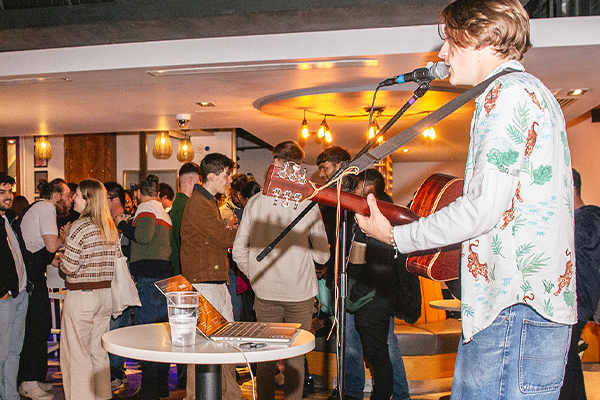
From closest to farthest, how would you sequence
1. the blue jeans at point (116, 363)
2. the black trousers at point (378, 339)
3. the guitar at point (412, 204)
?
the guitar at point (412, 204) < the black trousers at point (378, 339) < the blue jeans at point (116, 363)

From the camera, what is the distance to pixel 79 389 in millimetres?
3750

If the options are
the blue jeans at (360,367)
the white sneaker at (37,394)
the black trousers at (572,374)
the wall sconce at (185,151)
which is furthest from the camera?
the wall sconce at (185,151)

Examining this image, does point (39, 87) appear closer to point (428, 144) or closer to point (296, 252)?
point (296, 252)

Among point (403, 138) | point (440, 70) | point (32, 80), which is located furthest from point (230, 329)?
point (32, 80)

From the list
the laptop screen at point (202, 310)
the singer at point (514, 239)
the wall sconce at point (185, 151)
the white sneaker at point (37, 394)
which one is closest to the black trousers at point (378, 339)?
the laptop screen at point (202, 310)

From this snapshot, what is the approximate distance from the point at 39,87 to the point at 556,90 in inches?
205

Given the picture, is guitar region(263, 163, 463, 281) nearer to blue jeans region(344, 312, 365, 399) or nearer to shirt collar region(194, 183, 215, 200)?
shirt collar region(194, 183, 215, 200)

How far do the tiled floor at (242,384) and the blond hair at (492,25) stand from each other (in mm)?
3401

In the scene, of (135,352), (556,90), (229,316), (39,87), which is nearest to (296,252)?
(229,316)

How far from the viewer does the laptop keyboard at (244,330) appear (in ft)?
6.08

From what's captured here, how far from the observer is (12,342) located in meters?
3.79

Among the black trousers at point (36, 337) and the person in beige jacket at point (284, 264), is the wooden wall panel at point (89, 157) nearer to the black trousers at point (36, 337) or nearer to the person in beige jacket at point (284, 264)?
the black trousers at point (36, 337)

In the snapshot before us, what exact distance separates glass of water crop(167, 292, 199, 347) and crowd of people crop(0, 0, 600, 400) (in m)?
0.53

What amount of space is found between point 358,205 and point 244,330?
699 millimetres
